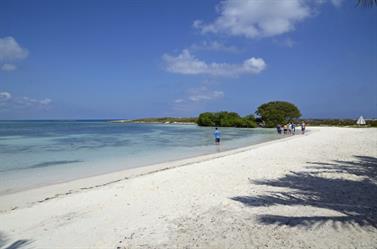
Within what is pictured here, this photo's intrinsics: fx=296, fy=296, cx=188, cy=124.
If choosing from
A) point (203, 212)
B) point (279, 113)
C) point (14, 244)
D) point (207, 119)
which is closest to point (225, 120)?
point (207, 119)

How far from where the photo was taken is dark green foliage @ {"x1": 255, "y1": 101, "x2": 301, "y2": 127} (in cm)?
6825

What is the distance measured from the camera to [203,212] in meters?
6.41

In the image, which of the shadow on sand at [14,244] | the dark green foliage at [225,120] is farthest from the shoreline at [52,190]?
the dark green foliage at [225,120]

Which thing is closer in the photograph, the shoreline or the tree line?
the shoreline

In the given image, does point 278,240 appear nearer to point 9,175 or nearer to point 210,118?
point 9,175

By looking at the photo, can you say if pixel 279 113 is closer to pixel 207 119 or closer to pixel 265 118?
pixel 265 118

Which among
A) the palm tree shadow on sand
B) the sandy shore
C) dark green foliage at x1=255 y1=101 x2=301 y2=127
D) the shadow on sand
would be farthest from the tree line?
the shadow on sand

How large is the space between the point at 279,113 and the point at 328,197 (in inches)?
2507

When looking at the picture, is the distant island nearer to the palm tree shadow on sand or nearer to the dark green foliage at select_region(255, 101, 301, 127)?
the dark green foliage at select_region(255, 101, 301, 127)

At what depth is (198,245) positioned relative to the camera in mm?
4789

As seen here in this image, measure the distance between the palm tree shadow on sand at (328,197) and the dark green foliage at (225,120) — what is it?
6161cm

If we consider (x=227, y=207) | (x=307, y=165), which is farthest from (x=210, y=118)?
(x=227, y=207)

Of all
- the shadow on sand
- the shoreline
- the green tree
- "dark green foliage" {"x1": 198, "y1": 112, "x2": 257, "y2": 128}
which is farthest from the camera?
the green tree

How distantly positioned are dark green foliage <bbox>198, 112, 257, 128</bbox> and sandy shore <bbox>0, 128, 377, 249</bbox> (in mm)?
62683
